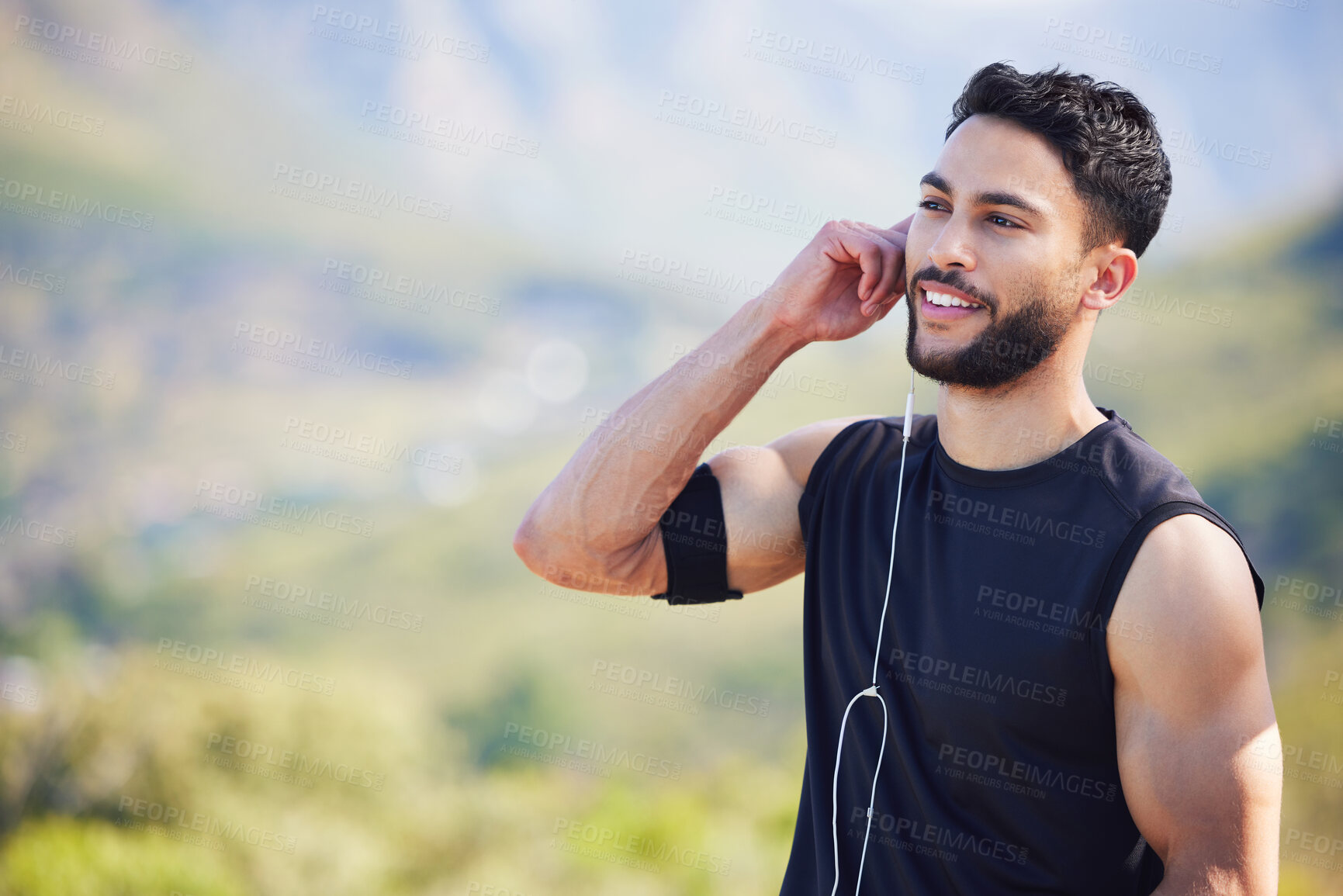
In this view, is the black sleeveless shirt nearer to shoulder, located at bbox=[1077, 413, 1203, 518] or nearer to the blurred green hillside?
shoulder, located at bbox=[1077, 413, 1203, 518]

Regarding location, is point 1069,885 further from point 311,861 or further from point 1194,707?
point 311,861

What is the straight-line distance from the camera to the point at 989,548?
1.50 m

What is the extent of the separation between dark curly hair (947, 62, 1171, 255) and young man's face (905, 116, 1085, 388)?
0.02 m

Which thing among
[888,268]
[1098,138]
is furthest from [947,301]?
[1098,138]

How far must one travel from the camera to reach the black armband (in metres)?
1.79

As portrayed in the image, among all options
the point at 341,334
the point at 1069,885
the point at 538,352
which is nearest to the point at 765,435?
the point at 538,352

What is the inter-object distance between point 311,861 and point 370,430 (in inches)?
91.9

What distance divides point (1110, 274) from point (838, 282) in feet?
1.50

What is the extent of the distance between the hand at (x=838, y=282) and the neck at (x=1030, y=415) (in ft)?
0.93

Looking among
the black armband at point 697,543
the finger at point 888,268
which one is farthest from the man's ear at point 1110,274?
the black armband at point 697,543

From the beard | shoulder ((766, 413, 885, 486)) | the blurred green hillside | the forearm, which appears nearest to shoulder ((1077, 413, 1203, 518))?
the beard

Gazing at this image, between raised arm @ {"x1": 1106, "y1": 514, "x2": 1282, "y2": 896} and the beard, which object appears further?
the beard

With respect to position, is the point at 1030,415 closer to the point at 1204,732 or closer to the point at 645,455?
the point at 1204,732

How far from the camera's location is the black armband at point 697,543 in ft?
5.89
